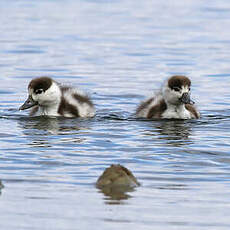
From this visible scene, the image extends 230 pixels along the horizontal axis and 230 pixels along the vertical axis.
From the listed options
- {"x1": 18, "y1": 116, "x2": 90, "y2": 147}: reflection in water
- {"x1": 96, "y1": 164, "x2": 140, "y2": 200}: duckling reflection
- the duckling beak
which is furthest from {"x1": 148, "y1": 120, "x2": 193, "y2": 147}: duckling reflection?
{"x1": 96, "y1": 164, "x2": 140, "y2": 200}: duckling reflection

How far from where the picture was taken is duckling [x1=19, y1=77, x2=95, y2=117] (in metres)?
9.54

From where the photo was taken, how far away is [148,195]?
590 cm

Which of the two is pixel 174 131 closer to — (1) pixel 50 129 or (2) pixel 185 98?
(2) pixel 185 98

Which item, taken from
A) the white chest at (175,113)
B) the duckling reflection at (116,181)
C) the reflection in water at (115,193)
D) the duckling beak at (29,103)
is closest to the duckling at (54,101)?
the duckling beak at (29,103)

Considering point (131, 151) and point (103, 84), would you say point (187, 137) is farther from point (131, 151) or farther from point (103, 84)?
point (103, 84)

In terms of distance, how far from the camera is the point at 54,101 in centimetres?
974

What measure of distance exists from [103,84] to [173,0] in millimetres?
9273

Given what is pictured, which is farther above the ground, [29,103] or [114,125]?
[29,103]

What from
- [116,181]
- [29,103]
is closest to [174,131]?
[29,103]

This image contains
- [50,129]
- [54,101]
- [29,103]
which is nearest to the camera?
[50,129]

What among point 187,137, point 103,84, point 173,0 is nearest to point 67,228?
point 187,137

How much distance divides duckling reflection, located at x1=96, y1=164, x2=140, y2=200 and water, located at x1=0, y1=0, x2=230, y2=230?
0.08 meters

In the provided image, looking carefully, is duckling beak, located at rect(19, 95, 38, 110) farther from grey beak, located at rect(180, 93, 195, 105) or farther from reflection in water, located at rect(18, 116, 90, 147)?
grey beak, located at rect(180, 93, 195, 105)

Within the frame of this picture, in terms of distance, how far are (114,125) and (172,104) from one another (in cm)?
92
